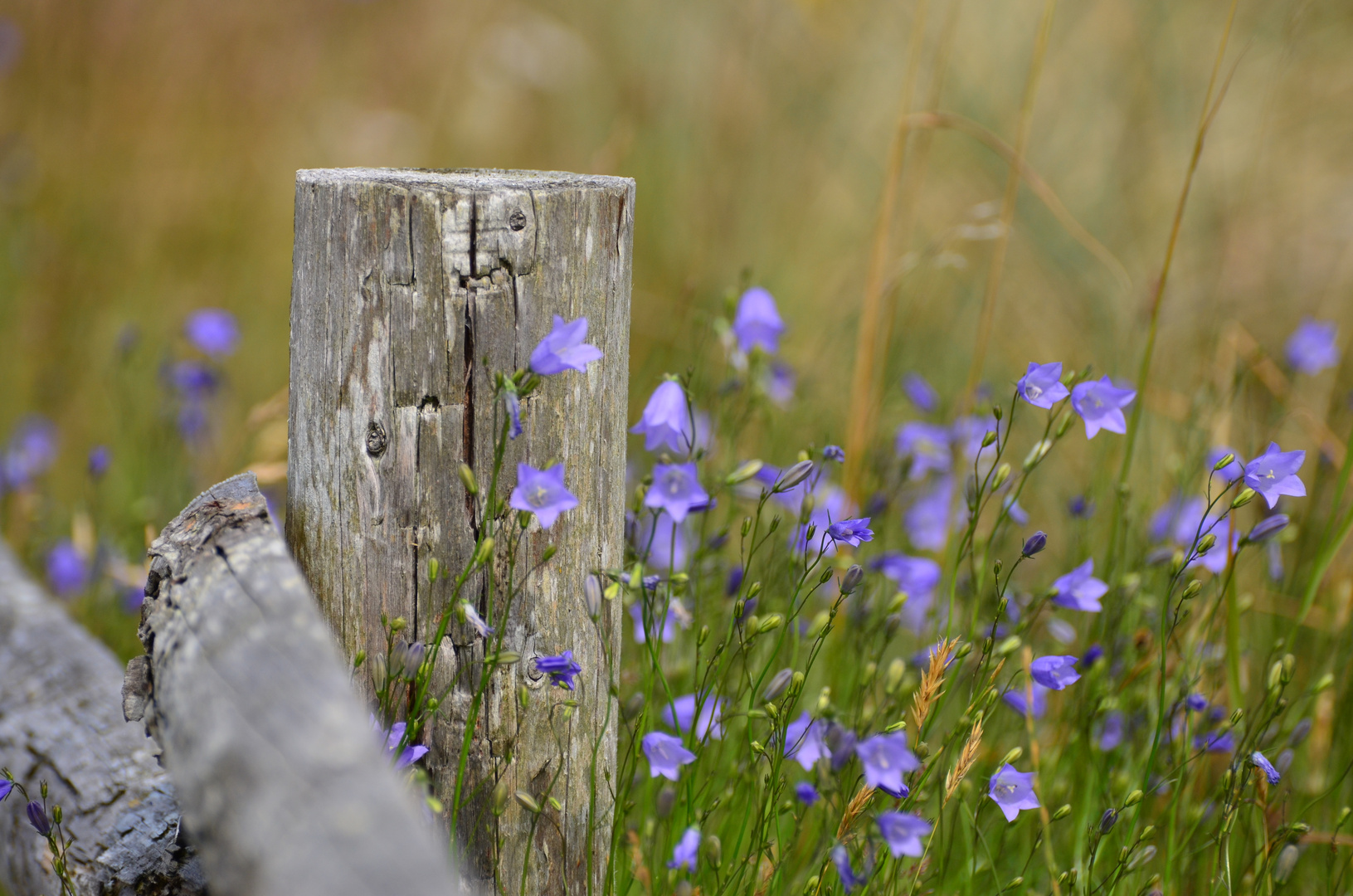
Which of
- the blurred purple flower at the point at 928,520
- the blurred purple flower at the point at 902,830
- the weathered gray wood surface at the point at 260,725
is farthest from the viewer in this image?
the blurred purple flower at the point at 928,520

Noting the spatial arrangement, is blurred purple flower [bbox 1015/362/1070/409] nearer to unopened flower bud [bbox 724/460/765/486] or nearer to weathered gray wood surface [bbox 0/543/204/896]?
unopened flower bud [bbox 724/460/765/486]

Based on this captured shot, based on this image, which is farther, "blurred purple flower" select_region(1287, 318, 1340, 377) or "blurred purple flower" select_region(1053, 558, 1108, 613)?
"blurred purple flower" select_region(1287, 318, 1340, 377)

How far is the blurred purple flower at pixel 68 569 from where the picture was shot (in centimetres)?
274

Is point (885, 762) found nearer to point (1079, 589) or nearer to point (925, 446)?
point (1079, 589)

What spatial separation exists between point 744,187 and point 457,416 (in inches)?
170

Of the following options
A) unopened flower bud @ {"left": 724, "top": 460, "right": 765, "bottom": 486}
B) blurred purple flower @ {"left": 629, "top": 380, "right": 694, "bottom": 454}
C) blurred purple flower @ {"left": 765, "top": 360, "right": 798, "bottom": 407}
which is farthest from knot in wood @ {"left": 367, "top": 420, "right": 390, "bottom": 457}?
blurred purple flower @ {"left": 765, "top": 360, "right": 798, "bottom": 407}

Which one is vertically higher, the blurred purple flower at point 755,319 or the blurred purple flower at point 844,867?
the blurred purple flower at point 755,319

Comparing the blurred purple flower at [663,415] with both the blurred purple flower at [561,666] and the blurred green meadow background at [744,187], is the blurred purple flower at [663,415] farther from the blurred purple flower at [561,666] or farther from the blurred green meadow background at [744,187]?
the blurred green meadow background at [744,187]

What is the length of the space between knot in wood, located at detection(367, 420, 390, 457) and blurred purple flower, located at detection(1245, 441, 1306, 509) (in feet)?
4.02

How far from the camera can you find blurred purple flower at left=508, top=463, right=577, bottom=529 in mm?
1180

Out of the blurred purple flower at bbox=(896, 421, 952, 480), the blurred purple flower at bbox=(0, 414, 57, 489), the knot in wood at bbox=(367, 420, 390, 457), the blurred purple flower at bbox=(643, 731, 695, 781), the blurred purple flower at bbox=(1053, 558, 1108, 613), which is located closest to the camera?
the knot in wood at bbox=(367, 420, 390, 457)

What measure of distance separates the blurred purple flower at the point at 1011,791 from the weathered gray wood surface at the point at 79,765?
121 cm

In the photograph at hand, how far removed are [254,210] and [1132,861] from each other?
18.8 ft

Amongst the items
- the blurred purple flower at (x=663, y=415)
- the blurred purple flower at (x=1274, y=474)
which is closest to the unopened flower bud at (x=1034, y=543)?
the blurred purple flower at (x=1274, y=474)
